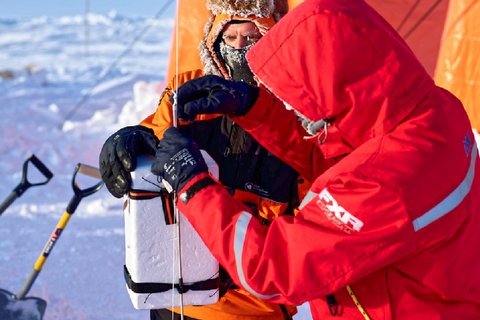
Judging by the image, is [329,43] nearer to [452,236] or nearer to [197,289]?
[452,236]

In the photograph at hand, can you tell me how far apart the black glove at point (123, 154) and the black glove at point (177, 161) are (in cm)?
9

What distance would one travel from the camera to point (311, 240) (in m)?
1.49

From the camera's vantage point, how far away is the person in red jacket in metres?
1.47

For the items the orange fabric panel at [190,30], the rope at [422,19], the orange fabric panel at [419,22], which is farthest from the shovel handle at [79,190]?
the rope at [422,19]

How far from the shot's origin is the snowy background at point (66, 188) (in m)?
3.71

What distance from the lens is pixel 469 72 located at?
4.81 m

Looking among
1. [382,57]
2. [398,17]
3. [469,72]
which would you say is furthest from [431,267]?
[398,17]

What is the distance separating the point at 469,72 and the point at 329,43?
3637mm

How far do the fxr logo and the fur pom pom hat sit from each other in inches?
40.3

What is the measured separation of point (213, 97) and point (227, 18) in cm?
68

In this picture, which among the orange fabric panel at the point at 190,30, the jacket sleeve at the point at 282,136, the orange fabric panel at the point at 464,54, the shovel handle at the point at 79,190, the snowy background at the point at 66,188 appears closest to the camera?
the jacket sleeve at the point at 282,136

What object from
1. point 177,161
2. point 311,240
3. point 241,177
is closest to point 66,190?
point 241,177

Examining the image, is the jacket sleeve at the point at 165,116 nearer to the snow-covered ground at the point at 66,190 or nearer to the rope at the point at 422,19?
the snow-covered ground at the point at 66,190

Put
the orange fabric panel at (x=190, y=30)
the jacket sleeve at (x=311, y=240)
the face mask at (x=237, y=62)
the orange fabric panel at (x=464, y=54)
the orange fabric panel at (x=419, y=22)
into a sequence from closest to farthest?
the jacket sleeve at (x=311, y=240) → the face mask at (x=237, y=62) → the orange fabric panel at (x=464, y=54) → the orange fabric panel at (x=190, y=30) → the orange fabric panel at (x=419, y=22)
